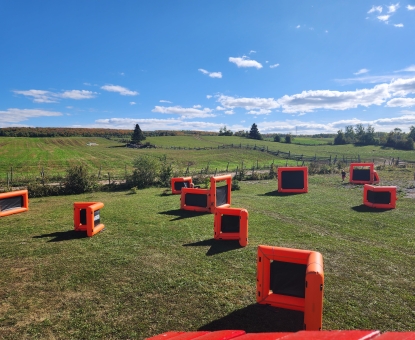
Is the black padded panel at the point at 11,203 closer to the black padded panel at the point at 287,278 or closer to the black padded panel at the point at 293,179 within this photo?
the black padded panel at the point at 287,278

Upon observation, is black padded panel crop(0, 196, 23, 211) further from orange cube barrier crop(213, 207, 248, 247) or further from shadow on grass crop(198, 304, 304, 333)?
shadow on grass crop(198, 304, 304, 333)

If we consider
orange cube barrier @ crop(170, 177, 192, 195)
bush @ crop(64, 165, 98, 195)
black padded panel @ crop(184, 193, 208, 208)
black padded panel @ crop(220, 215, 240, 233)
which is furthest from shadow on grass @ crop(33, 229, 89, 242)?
bush @ crop(64, 165, 98, 195)

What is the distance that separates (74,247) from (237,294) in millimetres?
5307

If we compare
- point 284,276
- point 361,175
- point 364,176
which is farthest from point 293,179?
point 284,276

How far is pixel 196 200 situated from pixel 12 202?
8.55 m

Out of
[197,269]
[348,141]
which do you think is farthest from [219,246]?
[348,141]

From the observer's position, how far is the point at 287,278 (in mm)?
5293

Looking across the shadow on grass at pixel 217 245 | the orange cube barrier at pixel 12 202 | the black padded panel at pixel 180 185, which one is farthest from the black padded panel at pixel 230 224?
the black padded panel at pixel 180 185

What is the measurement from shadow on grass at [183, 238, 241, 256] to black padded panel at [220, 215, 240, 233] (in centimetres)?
35

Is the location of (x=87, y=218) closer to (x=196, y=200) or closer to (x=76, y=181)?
(x=196, y=200)

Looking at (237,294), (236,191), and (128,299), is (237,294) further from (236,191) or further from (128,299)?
(236,191)

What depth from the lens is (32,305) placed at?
535cm

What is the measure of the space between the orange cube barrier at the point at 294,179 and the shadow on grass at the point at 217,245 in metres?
11.1

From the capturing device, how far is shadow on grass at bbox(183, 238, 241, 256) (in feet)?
26.4
